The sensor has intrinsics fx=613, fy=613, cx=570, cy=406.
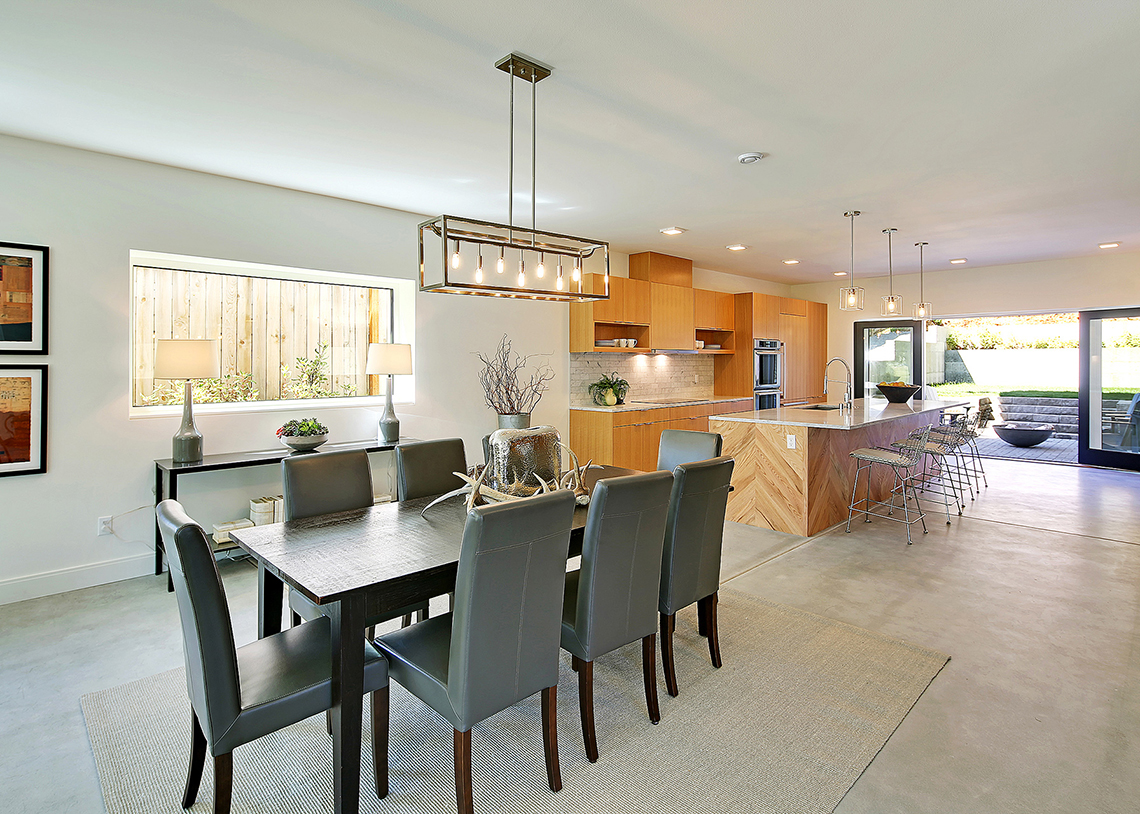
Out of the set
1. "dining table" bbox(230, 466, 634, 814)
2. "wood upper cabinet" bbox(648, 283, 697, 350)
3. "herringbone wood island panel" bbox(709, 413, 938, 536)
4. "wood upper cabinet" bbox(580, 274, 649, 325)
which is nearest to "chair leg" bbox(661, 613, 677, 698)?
"dining table" bbox(230, 466, 634, 814)

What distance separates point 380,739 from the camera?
191 centimetres

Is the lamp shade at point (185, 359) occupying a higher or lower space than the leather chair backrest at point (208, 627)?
higher

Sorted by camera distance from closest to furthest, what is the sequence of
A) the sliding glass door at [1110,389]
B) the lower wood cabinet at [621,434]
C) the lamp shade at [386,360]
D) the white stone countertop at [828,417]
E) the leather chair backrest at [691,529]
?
the leather chair backrest at [691,529] → the lamp shade at [386,360] → the white stone countertop at [828,417] → the lower wood cabinet at [621,434] → the sliding glass door at [1110,389]

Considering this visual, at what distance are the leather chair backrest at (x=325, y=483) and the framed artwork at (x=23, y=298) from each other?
1.93 m

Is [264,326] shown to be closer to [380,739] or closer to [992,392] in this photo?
[380,739]

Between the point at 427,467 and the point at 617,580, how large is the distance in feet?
4.50

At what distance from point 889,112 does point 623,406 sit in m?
3.86

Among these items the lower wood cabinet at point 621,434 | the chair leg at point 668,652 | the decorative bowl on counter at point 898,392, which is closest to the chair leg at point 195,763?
the chair leg at point 668,652

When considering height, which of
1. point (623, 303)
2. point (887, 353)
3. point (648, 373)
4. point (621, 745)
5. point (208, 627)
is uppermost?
point (623, 303)

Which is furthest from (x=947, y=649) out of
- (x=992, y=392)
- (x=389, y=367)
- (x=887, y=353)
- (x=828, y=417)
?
(x=992, y=392)

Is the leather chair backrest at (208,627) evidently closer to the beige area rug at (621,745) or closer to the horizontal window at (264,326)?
the beige area rug at (621,745)

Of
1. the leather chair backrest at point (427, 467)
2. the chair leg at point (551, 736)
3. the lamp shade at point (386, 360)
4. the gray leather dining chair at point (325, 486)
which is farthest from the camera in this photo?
the lamp shade at point (386, 360)

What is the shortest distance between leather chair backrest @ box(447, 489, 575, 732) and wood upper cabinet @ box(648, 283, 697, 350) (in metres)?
4.98

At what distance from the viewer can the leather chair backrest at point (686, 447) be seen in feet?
10.9
